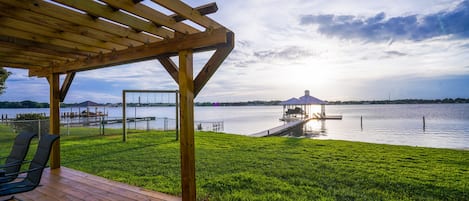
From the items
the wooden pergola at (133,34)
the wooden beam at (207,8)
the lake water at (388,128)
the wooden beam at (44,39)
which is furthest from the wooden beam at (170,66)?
the lake water at (388,128)

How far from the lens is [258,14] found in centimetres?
739

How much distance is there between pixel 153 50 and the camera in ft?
10.1

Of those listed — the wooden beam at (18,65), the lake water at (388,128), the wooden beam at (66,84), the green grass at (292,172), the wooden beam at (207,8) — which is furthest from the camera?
the lake water at (388,128)

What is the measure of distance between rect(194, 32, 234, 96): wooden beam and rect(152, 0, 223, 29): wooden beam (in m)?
0.22

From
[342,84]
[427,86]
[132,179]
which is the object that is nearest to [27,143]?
[132,179]

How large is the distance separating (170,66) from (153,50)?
30 cm

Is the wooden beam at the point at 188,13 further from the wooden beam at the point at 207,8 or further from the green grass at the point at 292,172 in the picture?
the green grass at the point at 292,172

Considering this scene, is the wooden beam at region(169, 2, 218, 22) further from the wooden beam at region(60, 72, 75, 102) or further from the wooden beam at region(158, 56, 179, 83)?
the wooden beam at region(60, 72, 75, 102)

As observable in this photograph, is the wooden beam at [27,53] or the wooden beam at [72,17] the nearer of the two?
the wooden beam at [72,17]

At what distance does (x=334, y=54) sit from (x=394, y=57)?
14.5 ft

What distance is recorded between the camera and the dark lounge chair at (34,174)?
261 centimetres

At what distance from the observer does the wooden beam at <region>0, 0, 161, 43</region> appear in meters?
2.12

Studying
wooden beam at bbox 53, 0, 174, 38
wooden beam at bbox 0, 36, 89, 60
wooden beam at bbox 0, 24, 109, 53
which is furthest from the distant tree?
wooden beam at bbox 53, 0, 174, 38

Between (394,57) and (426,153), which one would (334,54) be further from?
(426,153)
